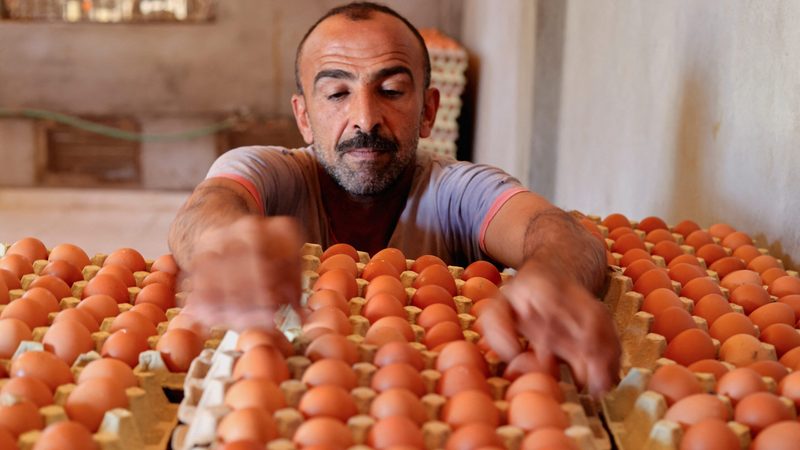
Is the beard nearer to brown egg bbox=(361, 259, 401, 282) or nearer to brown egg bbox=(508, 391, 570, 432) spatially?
brown egg bbox=(361, 259, 401, 282)

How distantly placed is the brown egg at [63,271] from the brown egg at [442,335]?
28.1 inches

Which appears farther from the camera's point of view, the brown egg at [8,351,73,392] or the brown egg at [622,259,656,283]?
the brown egg at [622,259,656,283]

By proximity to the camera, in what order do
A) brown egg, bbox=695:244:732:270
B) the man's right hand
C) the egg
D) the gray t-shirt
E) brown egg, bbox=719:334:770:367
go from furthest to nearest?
the gray t-shirt, brown egg, bbox=695:244:732:270, brown egg, bbox=719:334:770:367, the man's right hand, the egg

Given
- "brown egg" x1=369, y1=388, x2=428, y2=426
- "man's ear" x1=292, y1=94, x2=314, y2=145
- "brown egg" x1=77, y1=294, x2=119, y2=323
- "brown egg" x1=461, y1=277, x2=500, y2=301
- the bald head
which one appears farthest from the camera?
"man's ear" x1=292, y1=94, x2=314, y2=145

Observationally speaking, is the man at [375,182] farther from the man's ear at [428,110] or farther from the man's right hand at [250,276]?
the man's right hand at [250,276]

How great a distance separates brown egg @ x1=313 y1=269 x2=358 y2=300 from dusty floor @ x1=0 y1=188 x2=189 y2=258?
4.32 meters

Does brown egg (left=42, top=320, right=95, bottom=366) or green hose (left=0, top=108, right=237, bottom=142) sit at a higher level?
brown egg (left=42, top=320, right=95, bottom=366)

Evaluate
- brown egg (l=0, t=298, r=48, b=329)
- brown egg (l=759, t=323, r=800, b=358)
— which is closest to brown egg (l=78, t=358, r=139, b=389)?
brown egg (l=0, t=298, r=48, b=329)

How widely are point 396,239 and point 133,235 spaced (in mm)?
4295

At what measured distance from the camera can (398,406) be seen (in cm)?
111

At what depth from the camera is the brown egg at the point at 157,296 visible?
1.54 meters

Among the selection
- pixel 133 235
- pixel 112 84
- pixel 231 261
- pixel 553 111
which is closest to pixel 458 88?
pixel 553 111

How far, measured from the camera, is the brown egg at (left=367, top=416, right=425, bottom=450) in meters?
1.04

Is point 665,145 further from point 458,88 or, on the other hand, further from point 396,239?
point 458,88
